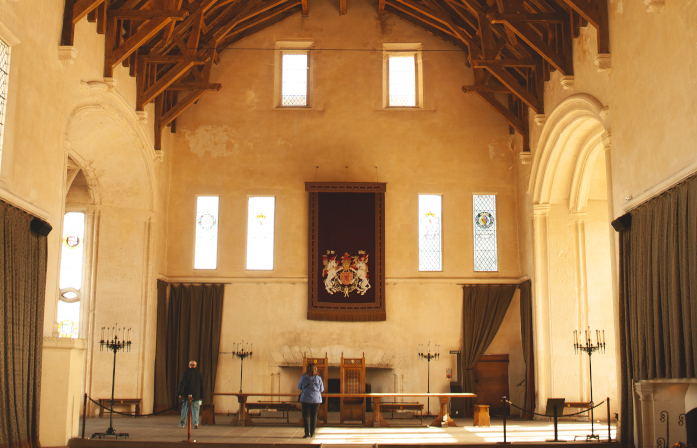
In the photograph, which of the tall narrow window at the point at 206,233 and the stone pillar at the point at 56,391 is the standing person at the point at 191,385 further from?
the tall narrow window at the point at 206,233

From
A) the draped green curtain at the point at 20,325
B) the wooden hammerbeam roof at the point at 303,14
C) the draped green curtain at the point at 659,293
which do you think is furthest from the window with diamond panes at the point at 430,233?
the draped green curtain at the point at 20,325

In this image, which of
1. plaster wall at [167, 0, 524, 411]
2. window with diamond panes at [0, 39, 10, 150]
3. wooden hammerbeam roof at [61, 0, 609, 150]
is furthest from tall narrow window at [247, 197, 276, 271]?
window with diamond panes at [0, 39, 10, 150]

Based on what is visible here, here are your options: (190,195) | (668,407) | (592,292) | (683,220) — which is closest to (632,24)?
(683,220)

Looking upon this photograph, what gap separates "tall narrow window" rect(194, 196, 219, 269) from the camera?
15383mm

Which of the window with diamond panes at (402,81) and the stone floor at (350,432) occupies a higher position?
the window with diamond panes at (402,81)

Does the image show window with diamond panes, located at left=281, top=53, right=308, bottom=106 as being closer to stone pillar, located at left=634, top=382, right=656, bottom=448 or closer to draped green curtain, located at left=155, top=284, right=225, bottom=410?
draped green curtain, located at left=155, top=284, right=225, bottom=410

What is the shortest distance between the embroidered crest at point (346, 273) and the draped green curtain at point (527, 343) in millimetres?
3062

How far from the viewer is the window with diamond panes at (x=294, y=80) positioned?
52.5ft

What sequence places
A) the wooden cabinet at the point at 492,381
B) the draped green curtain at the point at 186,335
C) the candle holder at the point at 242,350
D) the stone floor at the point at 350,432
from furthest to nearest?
the candle holder at the point at 242,350 < the wooden cabinet at the point at 492,381 < the draped green curtain at the point at 186,335 < the stone floor at the point at 350,432

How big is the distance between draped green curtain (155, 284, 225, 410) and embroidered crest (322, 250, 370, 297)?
2138mm

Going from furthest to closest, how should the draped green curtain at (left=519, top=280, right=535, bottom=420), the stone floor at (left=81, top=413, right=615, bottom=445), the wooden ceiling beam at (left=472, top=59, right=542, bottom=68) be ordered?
the draped green curtain at (left=519, top=280, right=535, bottom=420) < the wooden ceiling beam at (left=472, top=59, right=542, bottom=68) < the stone floor at (left=81, top=413, right=615, bottom=445)

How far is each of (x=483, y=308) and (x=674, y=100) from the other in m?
7.50

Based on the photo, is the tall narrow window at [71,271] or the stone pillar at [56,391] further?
the tall narrow window at [71,271]

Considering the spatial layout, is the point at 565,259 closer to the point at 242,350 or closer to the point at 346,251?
the point at 346,251
